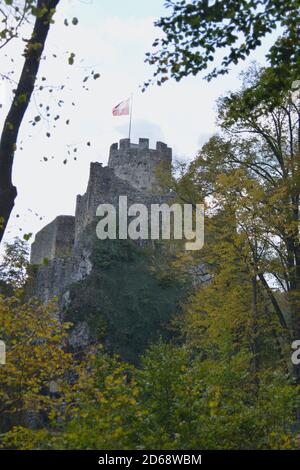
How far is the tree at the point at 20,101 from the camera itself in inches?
389

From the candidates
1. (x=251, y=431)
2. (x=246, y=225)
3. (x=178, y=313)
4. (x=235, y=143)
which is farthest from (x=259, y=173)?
(x=251, y=431)

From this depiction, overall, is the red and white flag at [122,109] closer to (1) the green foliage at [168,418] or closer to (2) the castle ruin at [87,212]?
(2) the castle ruin at [87,212]

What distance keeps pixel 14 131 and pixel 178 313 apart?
17502 mm

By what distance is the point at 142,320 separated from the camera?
26.0m

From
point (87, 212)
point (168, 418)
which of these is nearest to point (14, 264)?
point (87, 212)

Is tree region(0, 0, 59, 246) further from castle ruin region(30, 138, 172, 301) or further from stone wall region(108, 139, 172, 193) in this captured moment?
stone wall region(108, 139, 172, 193)

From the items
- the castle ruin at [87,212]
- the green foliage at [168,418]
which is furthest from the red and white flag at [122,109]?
the green foliage at [168,418]

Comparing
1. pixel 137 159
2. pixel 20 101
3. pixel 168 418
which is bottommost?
pixel 168 418

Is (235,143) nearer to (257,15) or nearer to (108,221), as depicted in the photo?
(108,221)

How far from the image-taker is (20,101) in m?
9.91

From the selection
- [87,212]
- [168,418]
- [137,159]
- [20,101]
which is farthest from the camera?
[137,159]

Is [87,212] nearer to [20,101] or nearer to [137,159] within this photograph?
[137,159]

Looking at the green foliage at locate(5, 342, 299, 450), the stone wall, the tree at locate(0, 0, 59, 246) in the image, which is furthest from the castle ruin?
the tree at locate(0, 0, 59, 246)
